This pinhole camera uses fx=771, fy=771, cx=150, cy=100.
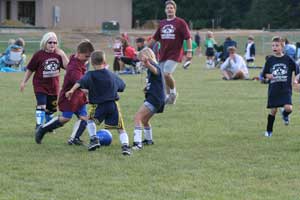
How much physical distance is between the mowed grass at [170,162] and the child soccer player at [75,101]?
0.22 m

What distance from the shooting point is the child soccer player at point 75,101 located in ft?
35.2

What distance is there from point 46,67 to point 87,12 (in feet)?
193

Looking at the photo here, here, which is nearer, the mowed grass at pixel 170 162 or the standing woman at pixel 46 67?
the mowed grass at pixel 170 162

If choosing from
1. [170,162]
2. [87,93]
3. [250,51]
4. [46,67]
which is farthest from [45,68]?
[250,51]

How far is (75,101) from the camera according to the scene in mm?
10773

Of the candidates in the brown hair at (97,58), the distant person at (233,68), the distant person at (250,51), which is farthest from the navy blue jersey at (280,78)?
the distant person at (250,51)

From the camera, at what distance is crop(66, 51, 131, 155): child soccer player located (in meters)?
9.95

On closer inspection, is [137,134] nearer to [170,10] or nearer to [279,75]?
[279,75]

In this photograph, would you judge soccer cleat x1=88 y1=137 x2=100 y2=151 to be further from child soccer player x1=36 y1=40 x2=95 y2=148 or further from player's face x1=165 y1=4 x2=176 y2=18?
player's face x1=165 y1=4 x2=176 y2=18

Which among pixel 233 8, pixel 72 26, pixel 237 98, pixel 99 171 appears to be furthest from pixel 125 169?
pixel 233 8

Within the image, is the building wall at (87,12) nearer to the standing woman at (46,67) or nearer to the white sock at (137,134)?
the standing woman at (46,67)

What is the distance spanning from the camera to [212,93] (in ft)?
64.7

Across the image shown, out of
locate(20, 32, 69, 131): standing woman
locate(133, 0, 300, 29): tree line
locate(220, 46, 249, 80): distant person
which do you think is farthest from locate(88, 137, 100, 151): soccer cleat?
locate(133, 0, 300, 29): tree line

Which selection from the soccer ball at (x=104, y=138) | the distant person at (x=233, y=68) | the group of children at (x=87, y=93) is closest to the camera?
the group of children at (x=87, y=93)
